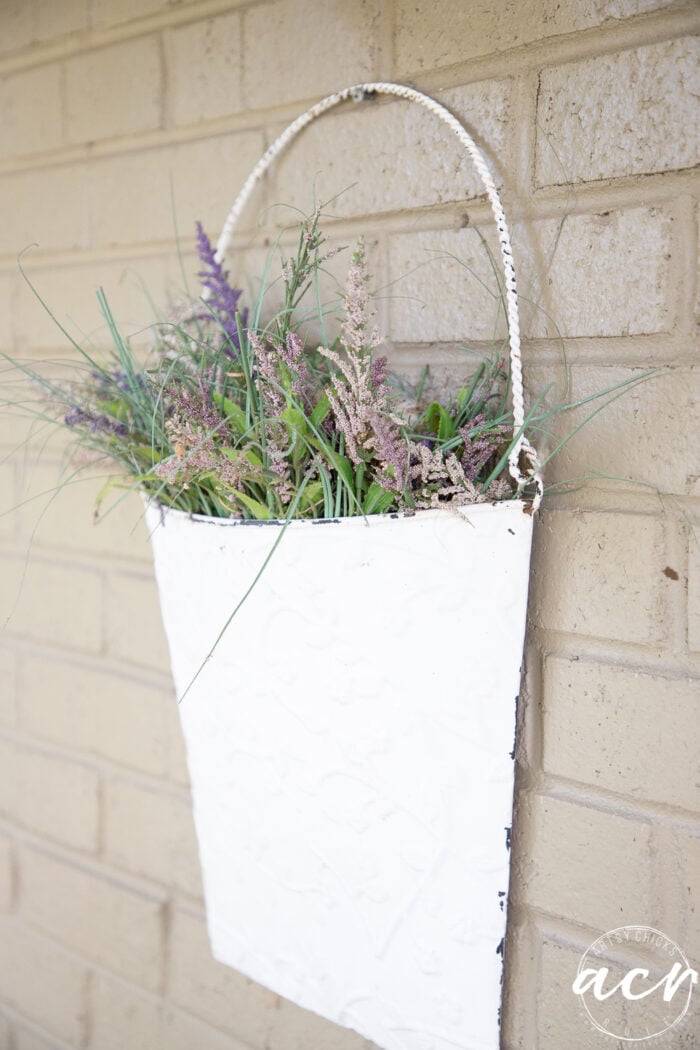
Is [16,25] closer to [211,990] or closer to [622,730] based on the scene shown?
[622,730]

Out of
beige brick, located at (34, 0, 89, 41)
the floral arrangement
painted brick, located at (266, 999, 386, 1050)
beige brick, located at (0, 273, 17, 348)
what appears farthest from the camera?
beige brick, located at (0, 273, 17, 348)

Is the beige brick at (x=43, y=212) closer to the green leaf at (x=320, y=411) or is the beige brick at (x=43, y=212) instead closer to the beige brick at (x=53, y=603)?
the beige brick at (x=53, y=603)

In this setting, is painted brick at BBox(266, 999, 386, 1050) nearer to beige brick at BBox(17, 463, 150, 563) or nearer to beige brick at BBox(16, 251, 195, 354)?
beige brick at BBox(17, 463, 150, 563)

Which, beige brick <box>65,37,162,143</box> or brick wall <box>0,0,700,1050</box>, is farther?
beige brick <box>65,37,162,143</box>

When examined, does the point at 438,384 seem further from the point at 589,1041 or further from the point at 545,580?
the point at 589,1041

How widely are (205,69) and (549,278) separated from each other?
470 mm

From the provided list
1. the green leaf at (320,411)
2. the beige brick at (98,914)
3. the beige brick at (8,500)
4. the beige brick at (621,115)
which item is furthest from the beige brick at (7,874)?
the beige brick at (621,115)

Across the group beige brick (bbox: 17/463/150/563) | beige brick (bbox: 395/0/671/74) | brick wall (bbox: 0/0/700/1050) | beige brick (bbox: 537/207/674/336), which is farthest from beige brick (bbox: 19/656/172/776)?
beige brick (bbox: 395/0/671/74)

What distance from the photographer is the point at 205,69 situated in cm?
91

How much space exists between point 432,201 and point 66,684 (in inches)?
29.6

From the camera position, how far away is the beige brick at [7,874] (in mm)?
1211

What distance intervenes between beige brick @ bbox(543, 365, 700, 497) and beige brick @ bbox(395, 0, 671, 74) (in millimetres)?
279

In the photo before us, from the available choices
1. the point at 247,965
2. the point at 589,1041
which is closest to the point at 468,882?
the point at 589,1041

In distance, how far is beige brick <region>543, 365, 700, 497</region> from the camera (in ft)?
2.19
